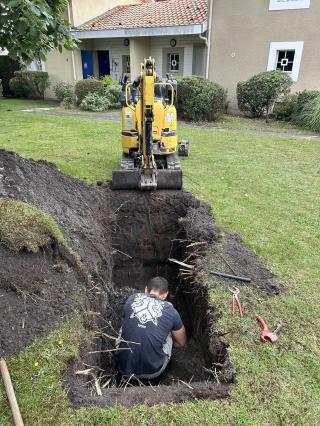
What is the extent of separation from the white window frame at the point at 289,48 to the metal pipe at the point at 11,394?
1458cm

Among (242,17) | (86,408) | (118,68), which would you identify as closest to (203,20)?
(242,17)

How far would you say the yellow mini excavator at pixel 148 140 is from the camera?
566 centimetres

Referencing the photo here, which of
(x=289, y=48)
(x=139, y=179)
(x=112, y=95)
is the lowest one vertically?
(x=139, y=179)

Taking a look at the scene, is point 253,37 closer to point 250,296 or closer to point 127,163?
point 127,163

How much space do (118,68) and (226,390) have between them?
19412mm

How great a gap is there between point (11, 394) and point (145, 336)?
52.6 inches

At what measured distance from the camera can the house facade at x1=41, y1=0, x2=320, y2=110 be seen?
44.1 feet

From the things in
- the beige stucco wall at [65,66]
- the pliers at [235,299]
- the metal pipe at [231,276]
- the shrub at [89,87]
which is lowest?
the pliers at [235,299]

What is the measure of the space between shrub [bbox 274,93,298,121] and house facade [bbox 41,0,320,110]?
802 millimetres

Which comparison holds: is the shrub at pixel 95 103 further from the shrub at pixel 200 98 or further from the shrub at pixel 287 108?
the shrub at pixel 287 108

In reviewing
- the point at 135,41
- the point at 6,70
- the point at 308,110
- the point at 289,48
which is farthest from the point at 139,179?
the point at 6,70

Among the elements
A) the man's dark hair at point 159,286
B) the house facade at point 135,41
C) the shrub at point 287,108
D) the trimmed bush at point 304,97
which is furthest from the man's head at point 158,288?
the house facade at point 135,41

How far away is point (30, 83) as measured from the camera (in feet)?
65.2

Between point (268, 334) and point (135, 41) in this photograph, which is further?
point (135, 41)
